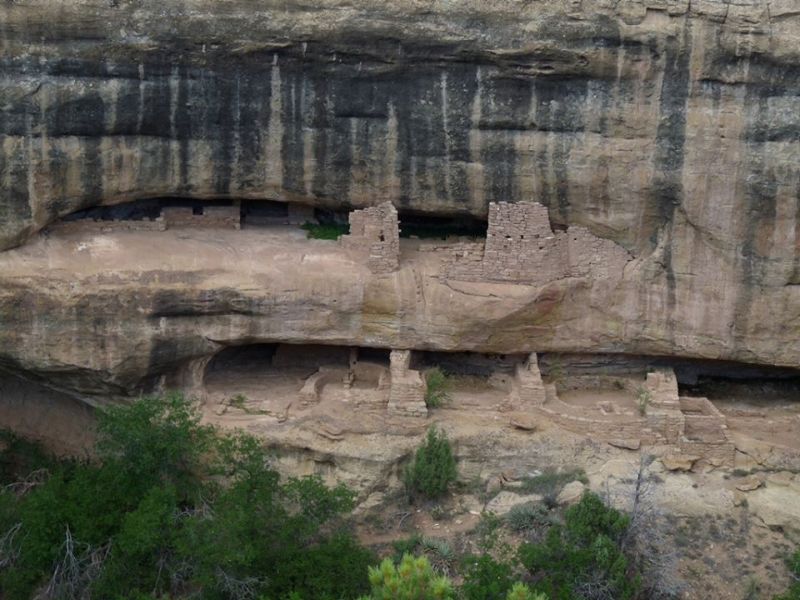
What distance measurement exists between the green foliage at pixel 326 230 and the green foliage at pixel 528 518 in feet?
10.3

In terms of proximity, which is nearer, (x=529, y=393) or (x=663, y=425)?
(x=663, y=425)

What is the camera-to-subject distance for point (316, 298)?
32.4ft

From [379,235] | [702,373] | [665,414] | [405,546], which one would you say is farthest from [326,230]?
[702,373]

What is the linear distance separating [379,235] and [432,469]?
2.18 metres

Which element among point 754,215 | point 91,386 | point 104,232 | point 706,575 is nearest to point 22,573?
point 91,386

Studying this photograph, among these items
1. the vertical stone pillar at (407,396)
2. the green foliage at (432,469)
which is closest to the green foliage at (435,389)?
the vertical stone pillar at (407,396)

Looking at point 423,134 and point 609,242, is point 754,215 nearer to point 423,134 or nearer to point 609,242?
point 609,242

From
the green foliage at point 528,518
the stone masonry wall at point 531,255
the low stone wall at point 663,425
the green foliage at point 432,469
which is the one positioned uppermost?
the stone masonry wall at point 531,255

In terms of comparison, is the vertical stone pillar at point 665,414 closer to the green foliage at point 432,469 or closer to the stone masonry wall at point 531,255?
the stone masonry wall at point 531,255

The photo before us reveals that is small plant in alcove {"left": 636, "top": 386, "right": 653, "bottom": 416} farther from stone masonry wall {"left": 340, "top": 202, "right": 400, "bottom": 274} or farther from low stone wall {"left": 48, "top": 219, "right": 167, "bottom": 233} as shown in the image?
low stone wall {"left": 48, "top": 219, "right": 167, "bottom": 233}

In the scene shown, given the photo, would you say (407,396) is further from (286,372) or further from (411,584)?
(411,584)

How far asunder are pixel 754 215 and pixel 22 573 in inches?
273

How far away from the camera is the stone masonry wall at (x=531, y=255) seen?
9.88 metres

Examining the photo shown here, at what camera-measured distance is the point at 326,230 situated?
34.8 ft
